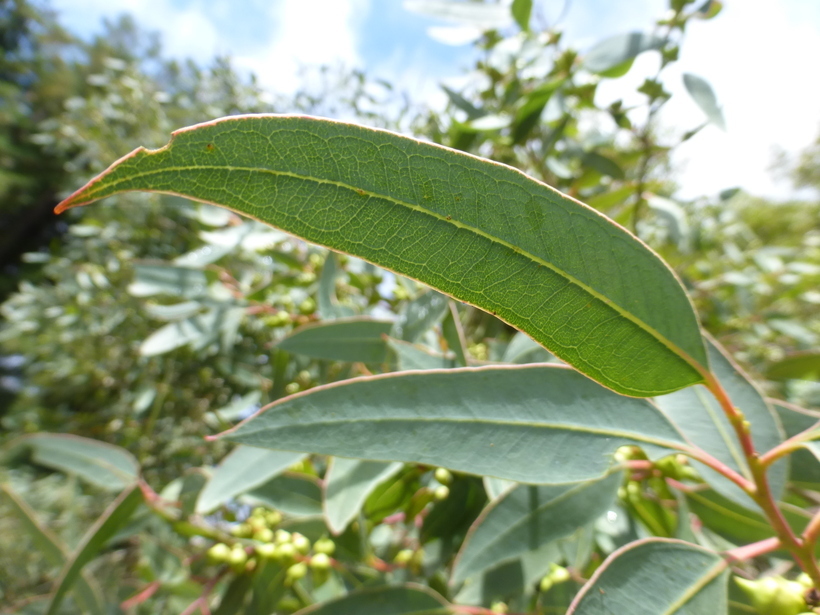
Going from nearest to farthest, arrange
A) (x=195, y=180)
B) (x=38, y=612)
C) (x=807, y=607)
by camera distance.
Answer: (x=195, y=180)
(x=807, y=607)
(x=38, y=612)

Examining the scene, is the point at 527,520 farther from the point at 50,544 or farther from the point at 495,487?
the point at 50,544

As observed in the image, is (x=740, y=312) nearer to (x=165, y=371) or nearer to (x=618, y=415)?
(x=618, y=415)

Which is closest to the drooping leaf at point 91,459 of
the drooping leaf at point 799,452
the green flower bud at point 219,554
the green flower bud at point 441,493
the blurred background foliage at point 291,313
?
the blurred background foliage at point 291,313

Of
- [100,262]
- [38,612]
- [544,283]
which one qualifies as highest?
[544,283]

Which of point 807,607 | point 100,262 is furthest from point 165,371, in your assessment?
point 807,607

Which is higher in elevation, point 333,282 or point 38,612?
point 333,282

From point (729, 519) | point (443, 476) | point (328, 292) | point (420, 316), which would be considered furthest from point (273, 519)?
point (729, 519)

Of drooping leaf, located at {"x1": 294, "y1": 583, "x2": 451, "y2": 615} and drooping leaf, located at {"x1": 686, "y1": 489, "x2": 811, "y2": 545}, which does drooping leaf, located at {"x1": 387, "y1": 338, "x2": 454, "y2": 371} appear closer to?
drooping leaf, located at {"x1": 294, "y1": 583, "x2": 451, "y2": 615}
